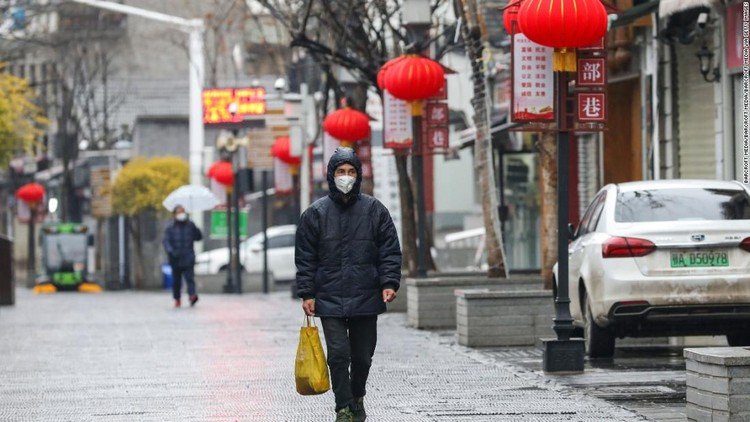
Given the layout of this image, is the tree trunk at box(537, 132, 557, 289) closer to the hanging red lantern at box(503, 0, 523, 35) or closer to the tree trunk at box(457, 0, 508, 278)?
the tree trunk at box(457, 0, 508, 278)

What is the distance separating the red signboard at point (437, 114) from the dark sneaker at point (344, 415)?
42.1 ft

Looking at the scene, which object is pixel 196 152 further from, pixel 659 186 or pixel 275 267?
pixel 659 186

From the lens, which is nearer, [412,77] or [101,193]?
[412,77]

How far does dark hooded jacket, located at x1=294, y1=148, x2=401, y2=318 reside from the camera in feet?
37.1

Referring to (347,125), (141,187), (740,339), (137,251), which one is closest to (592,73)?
(740,339)

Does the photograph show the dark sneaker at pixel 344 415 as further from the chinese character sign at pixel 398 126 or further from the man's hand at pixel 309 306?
the chinese character sign at pixel 398 126

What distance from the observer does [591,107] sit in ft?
50.8

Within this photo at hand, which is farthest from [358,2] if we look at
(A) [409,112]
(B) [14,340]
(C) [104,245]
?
(C) [104,245]

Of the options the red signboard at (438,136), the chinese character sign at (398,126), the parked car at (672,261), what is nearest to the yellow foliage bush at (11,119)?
the chinese character sign at (398,126)

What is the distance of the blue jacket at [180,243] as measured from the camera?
3131 cm

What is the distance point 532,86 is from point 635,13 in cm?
626

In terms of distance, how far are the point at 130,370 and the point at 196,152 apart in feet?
105

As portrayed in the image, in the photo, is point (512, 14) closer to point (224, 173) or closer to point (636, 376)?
point (636, 376)

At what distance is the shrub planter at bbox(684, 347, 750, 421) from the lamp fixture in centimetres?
1020
